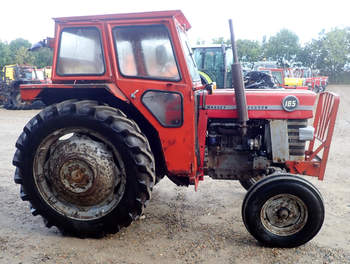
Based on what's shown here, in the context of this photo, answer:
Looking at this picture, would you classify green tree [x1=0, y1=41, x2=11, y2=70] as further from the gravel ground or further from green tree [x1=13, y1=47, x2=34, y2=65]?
the gravel ground

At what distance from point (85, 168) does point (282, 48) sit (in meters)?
41.1

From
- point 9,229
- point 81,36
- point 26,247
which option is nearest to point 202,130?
point 81,36

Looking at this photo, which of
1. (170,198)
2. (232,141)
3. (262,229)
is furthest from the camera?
(170,198)

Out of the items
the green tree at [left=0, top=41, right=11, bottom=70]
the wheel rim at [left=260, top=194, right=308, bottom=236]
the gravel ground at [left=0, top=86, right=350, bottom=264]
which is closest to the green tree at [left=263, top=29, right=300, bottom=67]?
the green tree at [left=0, top=41, right=11, bottom=70]

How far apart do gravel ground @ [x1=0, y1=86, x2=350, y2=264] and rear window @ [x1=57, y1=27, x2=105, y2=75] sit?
1.83 meters

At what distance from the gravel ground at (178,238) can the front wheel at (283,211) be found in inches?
5.8

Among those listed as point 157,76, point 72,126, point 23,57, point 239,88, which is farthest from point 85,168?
point 23,57

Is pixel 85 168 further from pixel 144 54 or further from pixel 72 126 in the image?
pixel 144 54

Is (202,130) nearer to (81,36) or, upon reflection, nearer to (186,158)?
(186,158)

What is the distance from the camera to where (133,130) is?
3.30 m

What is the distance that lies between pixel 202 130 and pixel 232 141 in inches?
19.3

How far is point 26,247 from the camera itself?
333 centimetres

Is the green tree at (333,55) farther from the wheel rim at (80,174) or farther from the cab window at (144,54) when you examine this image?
the wheel rim at (80,174)

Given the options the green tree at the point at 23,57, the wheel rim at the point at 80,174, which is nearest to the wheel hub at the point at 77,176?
the wheel rim at the point at 80,174
